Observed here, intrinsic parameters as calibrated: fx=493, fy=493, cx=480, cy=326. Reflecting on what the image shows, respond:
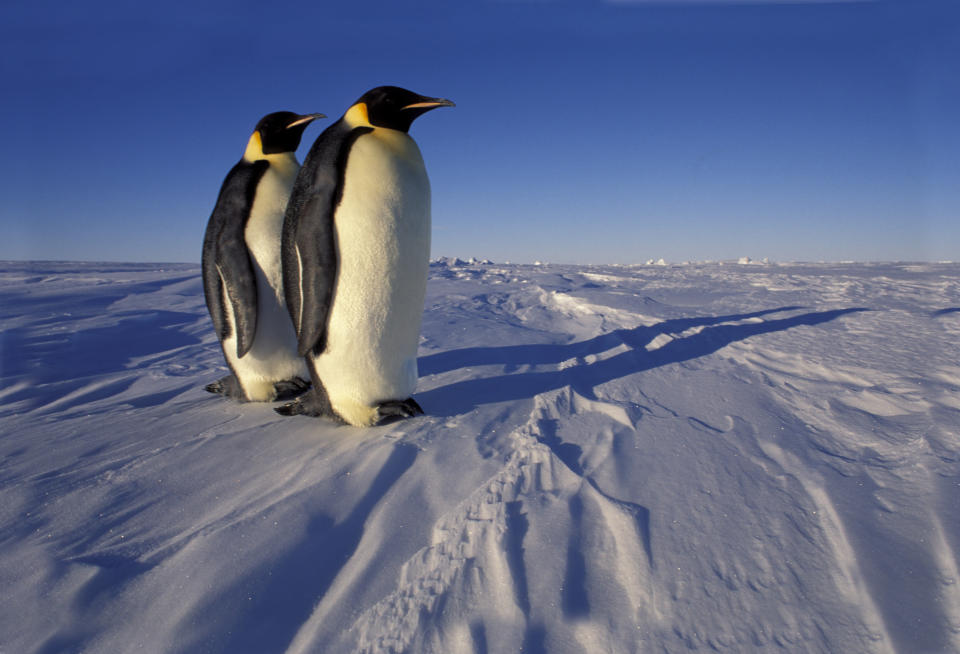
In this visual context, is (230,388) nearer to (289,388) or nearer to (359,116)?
(289,388)

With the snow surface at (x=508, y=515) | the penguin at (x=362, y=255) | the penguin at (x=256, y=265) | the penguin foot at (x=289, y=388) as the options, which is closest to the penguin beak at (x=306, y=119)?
the penguin at (x=256, y=265)

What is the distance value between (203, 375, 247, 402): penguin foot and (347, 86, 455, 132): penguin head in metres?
1.59

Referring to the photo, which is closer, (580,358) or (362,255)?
(362,255)

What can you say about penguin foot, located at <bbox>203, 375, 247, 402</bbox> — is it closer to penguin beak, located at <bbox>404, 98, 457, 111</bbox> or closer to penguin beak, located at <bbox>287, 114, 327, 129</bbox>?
penguin beak, located at <bbox>287, 114, 327, 129</bbox>

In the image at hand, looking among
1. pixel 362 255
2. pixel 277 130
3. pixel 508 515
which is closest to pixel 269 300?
pixel 362 255

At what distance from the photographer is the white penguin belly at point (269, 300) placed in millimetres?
2602

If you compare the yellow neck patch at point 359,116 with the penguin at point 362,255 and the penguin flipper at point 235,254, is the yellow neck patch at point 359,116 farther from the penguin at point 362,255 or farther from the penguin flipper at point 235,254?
the penguin flipper at point 235,254

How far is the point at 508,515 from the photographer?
1506 mm

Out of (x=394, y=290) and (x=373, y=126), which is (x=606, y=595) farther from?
(x=373, y=126)

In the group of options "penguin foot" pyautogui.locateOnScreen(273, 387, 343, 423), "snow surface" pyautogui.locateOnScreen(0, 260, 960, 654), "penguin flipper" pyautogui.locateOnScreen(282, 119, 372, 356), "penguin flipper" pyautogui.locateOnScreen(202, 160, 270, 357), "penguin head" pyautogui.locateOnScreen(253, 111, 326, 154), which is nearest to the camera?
"snow surface" pyautogui.locateOnScreen(0, 260, 960, 654)

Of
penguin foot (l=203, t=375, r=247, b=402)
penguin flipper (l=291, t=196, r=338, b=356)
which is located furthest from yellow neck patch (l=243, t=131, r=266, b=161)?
penguin foot (l=203, t=375, r=247, b=402)

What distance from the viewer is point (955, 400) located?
2.51m

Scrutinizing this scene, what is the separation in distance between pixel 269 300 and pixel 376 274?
837 millimetres

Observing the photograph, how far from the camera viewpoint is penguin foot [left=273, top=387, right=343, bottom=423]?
7.77 feet
